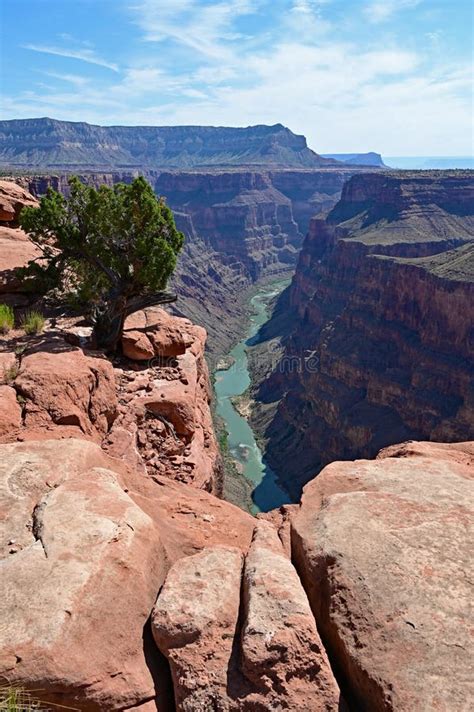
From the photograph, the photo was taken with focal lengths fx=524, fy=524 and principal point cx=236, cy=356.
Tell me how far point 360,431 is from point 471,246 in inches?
1130

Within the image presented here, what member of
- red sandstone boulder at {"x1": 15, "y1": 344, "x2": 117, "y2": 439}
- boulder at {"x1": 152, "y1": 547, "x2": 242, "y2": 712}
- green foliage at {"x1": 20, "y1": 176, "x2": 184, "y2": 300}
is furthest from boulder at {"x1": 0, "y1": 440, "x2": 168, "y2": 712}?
green foliage at {"x1": 20, "y1": 176, "x2": 184, "y2": 300}

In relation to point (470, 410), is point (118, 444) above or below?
above

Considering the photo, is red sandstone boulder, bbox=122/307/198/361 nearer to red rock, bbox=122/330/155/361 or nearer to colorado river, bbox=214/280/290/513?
red rock, bbox=122/330/155/361

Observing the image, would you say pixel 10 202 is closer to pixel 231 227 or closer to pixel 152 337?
pixel 152 337

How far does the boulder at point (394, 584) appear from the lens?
189 inches

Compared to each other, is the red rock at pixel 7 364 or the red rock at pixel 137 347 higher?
the red rock at pixel 7 364

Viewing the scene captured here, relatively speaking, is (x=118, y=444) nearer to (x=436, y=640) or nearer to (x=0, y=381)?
(x=0, y=381)

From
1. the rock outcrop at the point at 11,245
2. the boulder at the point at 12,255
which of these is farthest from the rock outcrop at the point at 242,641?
the rock outcrop at the point at 11,245

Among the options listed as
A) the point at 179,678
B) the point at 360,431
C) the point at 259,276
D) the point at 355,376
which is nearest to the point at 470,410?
the point at 360,431

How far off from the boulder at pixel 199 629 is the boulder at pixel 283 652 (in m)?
0.23

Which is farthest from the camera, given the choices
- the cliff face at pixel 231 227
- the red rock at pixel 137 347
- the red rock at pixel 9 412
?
the cliff face at pixel 231 227

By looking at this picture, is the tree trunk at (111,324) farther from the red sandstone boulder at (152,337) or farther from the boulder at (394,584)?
the boulder at (394,584)

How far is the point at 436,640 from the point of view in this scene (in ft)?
16.4

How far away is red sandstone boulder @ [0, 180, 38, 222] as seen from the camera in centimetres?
2173
